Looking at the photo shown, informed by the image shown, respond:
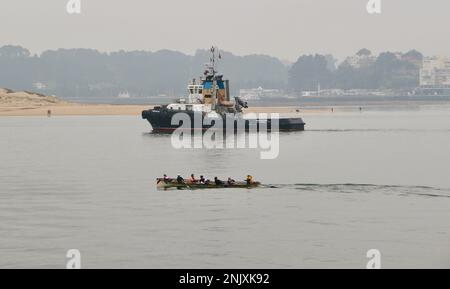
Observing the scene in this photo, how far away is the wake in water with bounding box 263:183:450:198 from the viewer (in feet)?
220

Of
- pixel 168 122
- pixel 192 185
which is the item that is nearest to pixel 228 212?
pixel 192 185

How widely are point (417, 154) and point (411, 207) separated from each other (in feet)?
154

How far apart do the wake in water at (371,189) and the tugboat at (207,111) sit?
84.5 metres

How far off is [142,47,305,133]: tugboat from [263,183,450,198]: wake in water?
8450 cm

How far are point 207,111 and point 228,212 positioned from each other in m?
100

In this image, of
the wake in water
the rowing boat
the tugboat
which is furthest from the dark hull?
the rowing boat

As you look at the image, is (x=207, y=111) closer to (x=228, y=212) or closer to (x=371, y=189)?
(x=371, y=189)

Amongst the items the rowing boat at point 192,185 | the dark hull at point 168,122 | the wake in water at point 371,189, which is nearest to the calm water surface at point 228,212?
the wake in water at point 371,189

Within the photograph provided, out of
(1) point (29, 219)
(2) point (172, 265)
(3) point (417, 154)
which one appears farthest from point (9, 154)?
(2) point (172, 265)

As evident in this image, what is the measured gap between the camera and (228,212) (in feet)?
188

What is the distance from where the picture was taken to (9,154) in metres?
108
